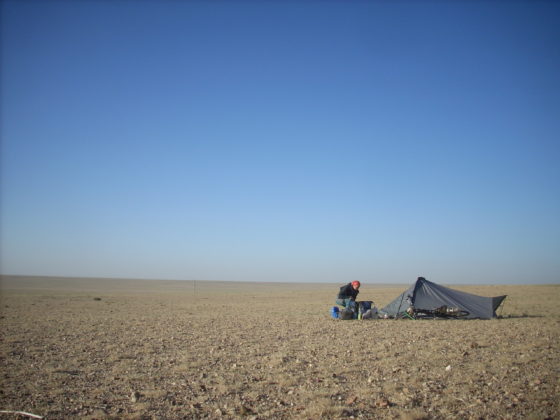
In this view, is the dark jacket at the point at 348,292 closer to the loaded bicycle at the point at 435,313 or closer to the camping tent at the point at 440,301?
the camping tent at the point at 440,301

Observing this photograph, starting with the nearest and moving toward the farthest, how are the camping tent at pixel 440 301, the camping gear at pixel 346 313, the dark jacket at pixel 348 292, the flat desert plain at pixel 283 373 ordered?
1. the flat desert plain at pixel 283 373
2. the camping gear at pixel 346 313
3. the camping tent at pixel 440 301
4. the dark jacket at pixel 348 292

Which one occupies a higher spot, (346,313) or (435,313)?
(435,313)

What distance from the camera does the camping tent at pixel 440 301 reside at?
18266 mm

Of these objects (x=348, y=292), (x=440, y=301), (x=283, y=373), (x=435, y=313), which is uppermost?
(x=348, y=292)

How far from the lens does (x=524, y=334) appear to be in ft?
43.9

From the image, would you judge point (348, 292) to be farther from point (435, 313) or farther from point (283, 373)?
point (283, 373)

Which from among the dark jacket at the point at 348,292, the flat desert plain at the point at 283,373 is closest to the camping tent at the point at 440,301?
the dark jacket at the point at 348,292

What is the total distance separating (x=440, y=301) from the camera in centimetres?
1858

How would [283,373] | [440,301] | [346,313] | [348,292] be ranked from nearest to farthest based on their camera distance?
[283,373] → [346,313] → [440,301] → [348,292]

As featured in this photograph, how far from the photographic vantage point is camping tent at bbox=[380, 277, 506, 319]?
18266 millimetres

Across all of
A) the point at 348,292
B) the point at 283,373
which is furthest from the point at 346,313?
the point at 283,373

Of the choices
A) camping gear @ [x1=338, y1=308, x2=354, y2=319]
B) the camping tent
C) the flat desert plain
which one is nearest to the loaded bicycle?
the camping tent

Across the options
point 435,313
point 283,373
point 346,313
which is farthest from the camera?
point 435,313

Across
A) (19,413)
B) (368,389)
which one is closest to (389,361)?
(368,389)
